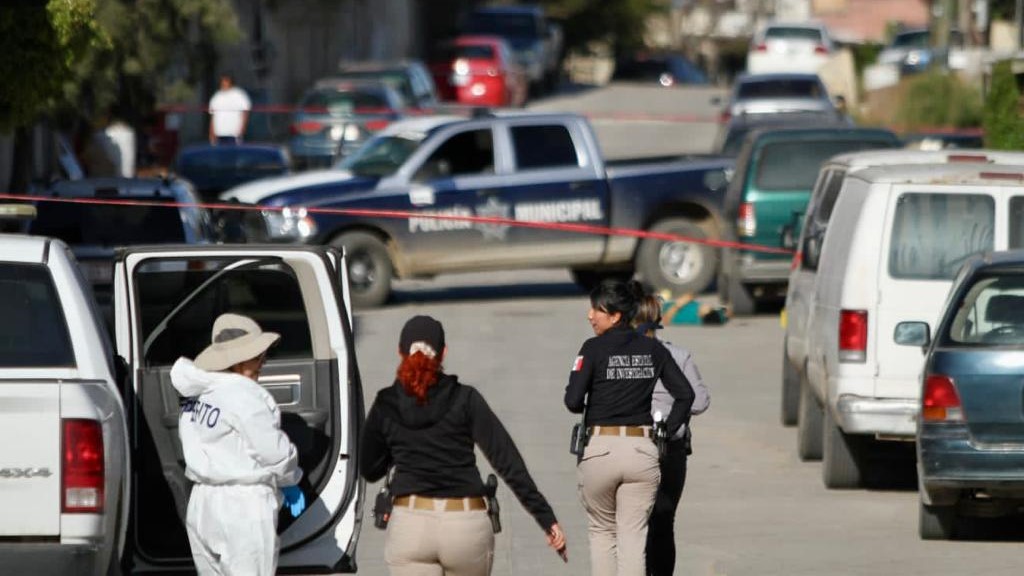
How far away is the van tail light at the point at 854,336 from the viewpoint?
35.7 feet

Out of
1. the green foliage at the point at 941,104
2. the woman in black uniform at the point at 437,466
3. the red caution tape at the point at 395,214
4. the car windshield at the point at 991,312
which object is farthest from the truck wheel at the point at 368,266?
the green foliage at the point at 941,104

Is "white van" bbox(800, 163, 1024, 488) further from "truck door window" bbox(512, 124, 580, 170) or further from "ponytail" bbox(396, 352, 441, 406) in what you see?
"truck door window" bbox(512, 124, 580, 170)

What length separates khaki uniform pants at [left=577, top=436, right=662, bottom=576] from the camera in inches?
320

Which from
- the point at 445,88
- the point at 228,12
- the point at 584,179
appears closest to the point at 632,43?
the point at 445,88

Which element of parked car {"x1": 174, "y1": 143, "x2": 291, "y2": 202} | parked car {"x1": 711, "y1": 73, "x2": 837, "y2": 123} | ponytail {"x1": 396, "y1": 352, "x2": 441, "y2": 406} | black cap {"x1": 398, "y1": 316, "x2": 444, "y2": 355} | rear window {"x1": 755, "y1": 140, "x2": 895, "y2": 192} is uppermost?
parked car {"x1": 711, "y1": 73, "x2": 837, "y2": 123}

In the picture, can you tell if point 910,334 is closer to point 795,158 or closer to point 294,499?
point 294,499

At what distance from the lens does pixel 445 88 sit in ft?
153

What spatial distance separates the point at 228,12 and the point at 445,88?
19689mm

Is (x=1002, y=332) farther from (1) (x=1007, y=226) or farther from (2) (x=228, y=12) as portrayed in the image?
(2) (x=228, y=12)

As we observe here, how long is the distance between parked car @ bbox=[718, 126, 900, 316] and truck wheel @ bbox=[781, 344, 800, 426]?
199 inches

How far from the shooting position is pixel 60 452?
666 cm

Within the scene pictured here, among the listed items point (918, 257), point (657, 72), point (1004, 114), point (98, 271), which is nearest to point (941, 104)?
point (1004, 114)

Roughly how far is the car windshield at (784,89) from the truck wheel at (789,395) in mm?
22828

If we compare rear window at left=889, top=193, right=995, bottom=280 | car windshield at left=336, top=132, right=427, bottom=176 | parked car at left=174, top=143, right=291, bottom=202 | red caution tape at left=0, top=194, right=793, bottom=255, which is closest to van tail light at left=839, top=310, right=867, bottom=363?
rear window at left=889, top=193, right=995, bottom=280
